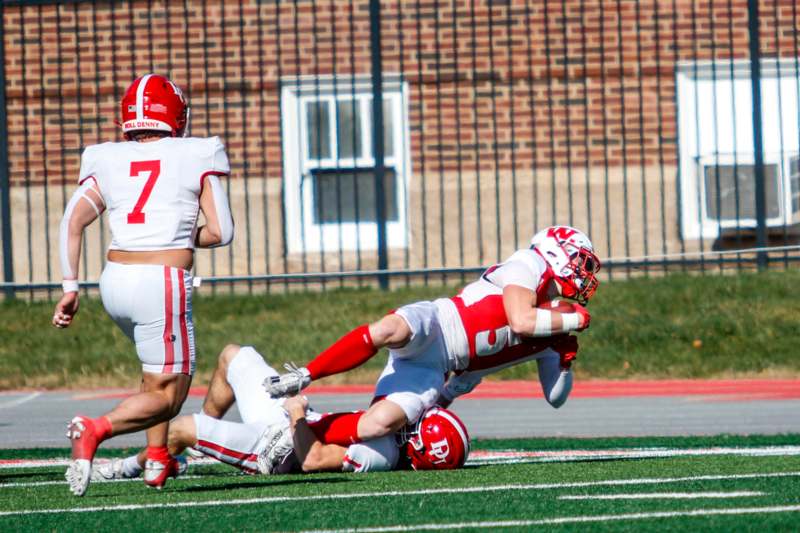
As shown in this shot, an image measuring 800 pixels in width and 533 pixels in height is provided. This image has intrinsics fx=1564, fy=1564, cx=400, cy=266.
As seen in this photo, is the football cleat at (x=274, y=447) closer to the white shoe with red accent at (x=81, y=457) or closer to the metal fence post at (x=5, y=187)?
the white shoe with red accent at (x=81, y=457)

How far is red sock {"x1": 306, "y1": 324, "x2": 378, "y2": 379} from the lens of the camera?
23.1ft

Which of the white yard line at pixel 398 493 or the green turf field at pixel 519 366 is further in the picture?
the green turf field at pixel 519 366

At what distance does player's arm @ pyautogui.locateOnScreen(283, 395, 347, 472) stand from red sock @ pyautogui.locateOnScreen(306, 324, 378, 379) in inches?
12.1

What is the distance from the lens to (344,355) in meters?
7.05

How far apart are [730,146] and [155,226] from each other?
11.7 metres

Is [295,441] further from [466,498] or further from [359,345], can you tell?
[466,498]

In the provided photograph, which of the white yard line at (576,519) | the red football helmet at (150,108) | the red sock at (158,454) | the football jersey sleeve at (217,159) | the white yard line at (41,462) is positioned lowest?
the white yard line at (41,462)

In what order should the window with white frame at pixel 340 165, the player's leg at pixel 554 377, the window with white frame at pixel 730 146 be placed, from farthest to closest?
the window with white frame at pixel 340 165 < the window with white frame at pixel 730 146 < the player's leg at pixel 554 377

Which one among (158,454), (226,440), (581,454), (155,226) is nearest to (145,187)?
(155,226)

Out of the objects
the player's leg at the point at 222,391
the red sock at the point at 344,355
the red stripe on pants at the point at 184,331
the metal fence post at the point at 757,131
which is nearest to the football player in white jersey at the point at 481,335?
the red sock at the point at 344,355

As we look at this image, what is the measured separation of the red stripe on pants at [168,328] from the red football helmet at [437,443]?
1393mm

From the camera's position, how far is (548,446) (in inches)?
348

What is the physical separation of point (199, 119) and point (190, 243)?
10.6 meters

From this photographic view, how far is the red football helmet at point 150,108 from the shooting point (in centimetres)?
655
